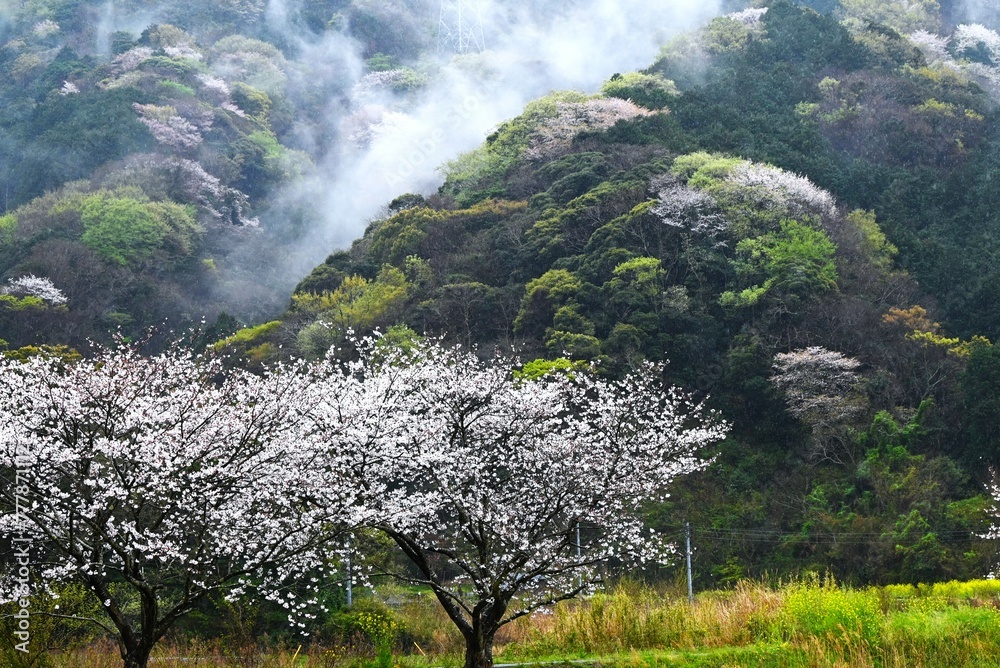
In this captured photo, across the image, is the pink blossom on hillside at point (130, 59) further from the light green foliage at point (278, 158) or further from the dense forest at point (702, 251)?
the light green foliage at point (278, 158)

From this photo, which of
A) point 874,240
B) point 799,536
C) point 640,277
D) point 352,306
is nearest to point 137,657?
point 799,536

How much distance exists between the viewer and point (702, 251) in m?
33.6

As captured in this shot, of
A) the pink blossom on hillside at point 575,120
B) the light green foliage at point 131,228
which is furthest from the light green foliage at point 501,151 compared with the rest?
the light green foliage at point 131,228

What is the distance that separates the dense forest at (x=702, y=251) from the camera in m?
26.2

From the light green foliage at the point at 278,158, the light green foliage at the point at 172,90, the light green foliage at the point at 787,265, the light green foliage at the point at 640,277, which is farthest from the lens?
the light green foliage at the point at 172,90

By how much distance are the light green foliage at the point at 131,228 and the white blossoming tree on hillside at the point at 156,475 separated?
3566 centimetres

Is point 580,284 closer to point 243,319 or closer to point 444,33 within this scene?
point 243,319

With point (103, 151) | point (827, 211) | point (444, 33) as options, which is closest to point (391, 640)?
point (827, 211)

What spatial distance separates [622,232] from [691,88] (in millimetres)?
18653

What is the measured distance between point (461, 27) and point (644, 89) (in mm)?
37334

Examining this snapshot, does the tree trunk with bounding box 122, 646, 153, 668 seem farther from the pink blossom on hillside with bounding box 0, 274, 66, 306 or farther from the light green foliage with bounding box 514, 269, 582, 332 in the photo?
the pink blossom on hillside with bounding box 0, 274, 66, 306

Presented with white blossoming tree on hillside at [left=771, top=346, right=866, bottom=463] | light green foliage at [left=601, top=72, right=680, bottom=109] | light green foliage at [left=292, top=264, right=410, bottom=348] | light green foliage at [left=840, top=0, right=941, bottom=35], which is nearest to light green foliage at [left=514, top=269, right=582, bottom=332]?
light green foliage at [left=292, top=264, right=410, bottom=348]

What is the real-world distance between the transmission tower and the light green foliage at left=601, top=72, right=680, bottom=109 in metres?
32.1

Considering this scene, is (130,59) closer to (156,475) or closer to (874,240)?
(874,240)
